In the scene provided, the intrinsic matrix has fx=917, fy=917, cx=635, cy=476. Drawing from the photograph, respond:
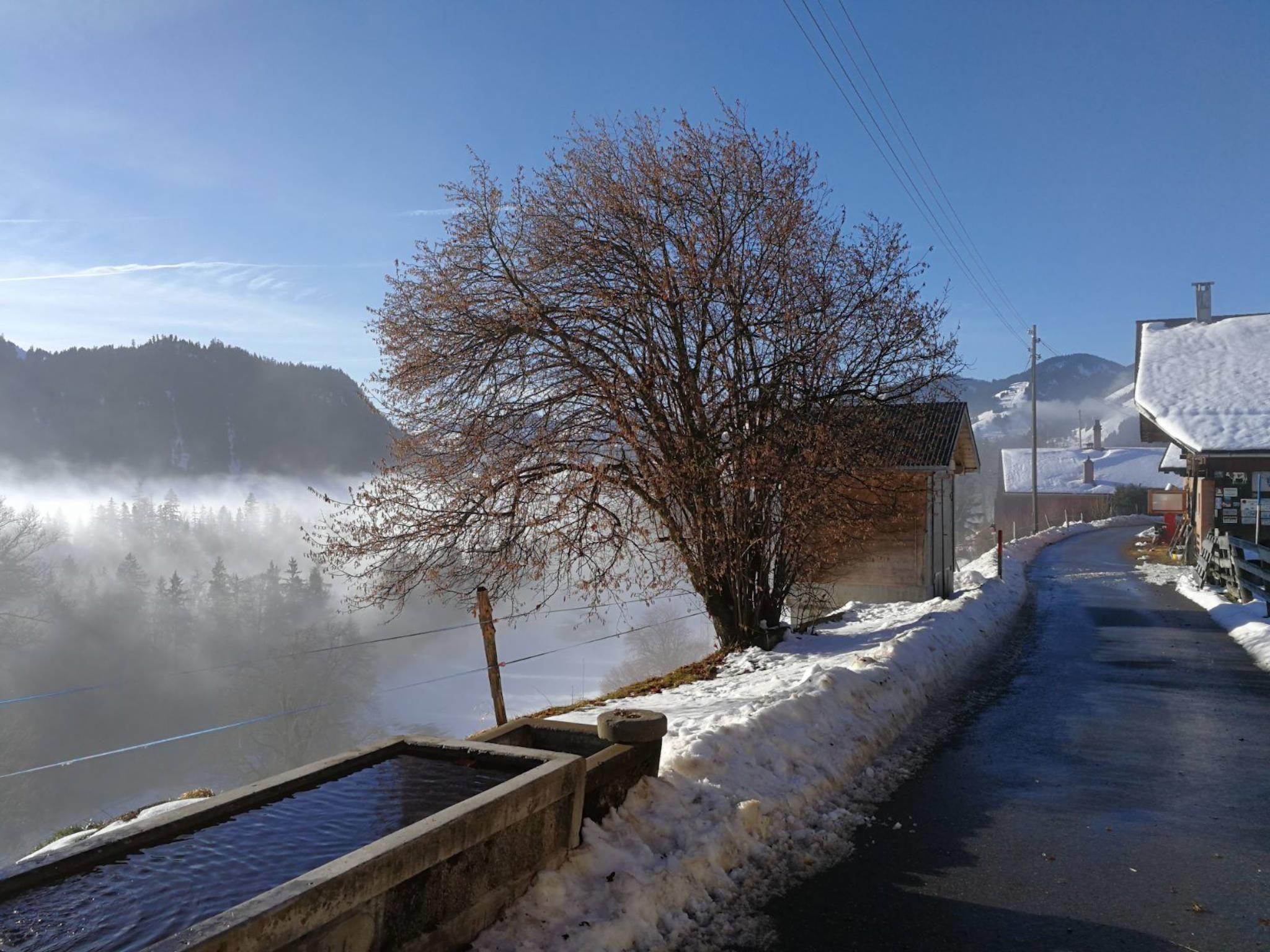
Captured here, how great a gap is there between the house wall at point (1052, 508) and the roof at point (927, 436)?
1970 inches

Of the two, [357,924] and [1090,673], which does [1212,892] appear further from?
[1090,673]

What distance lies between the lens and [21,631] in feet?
190

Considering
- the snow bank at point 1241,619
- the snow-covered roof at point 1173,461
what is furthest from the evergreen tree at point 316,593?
the snow bank at point 1241,619

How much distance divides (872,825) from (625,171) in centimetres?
998

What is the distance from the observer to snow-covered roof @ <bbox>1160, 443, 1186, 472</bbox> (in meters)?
34.2

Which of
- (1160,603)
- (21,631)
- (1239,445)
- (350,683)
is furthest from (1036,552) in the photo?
(21,631)

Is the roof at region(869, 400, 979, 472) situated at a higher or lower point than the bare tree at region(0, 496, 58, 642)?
higher

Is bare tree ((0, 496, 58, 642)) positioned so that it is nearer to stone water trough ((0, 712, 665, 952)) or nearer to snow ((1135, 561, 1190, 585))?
snow ((1135, 561, 1190, 585))

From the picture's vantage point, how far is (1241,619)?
1662cm

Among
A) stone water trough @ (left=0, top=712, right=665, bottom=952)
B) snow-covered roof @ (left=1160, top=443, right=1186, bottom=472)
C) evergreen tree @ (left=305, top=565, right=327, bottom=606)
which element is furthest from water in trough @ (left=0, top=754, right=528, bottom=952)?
evergreen tree @ (left=305, top=565, right=327, bottom=606)

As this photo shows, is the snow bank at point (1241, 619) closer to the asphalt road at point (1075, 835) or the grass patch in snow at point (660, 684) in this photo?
the asphalt road at point (1075, 835)

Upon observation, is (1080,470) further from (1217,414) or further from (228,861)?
(228,861)

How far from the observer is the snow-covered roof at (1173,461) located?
112 ft

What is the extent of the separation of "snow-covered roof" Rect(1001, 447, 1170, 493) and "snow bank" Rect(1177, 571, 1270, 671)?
55861 millimetres
